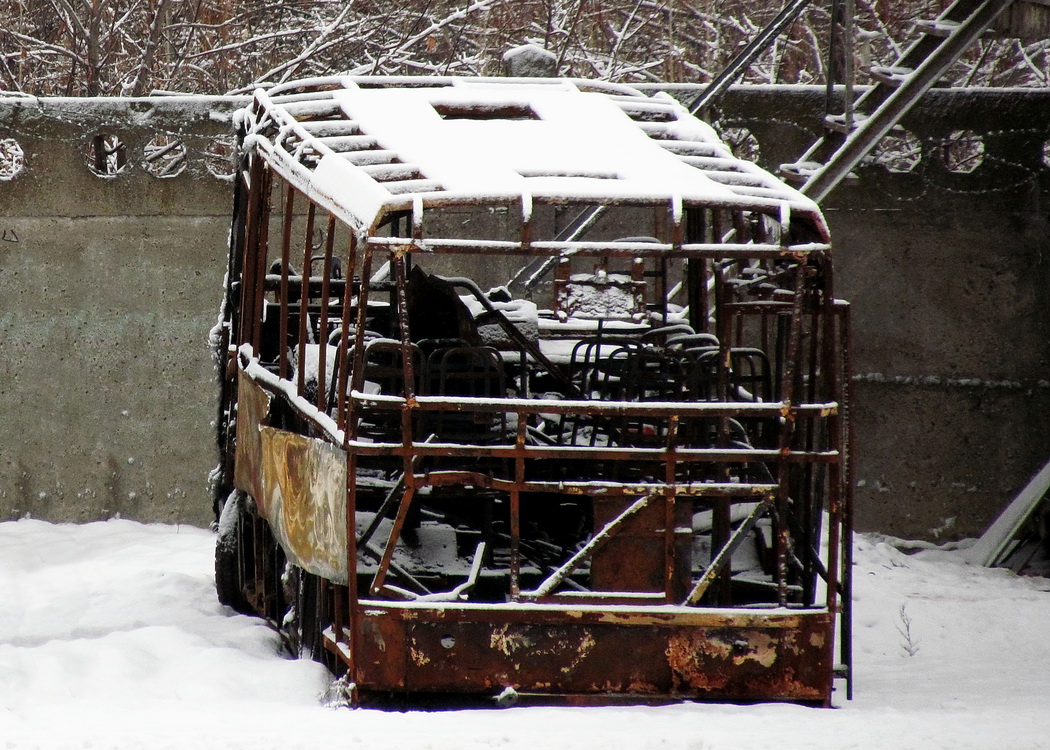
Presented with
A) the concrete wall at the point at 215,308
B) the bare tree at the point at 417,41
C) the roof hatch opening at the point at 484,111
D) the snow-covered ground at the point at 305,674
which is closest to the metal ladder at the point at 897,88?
the concrete wall at the point at 215,308

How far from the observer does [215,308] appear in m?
11.0

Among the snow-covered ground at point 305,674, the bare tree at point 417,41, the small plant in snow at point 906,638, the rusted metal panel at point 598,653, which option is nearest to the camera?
the snow-covered ground at point 305,674

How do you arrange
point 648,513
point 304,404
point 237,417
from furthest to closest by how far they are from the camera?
point 237,417, point 304,404, point 648,513

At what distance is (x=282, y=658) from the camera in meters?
7.55

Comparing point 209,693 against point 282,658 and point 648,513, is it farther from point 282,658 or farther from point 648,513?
point 648,513

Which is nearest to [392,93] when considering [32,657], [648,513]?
[648,513]

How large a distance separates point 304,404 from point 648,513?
1802 mm

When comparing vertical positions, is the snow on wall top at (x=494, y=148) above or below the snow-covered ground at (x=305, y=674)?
above

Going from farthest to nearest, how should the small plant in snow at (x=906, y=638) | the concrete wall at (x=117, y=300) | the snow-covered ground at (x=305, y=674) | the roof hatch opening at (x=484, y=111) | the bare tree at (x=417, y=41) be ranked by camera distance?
the bare tree at (x=417, y=41)
the concrete wall at (x=117, y=300)
the small plant in snow at (x=906, y=638)
the roof hatch opening at (x=484, y=111)
the snow-covered ground at (x=305, y=674)

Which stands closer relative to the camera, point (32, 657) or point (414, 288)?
point (32, 657)

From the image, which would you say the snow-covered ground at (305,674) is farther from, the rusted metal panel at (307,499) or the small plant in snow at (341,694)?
the rusted metal panel at (307,499)

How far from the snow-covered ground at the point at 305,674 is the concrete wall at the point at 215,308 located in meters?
0.47

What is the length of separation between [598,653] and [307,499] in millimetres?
1543

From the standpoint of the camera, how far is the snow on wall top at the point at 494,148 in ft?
20.0
